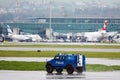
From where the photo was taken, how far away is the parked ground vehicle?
44.2 m

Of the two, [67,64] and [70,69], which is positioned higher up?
[67,64]

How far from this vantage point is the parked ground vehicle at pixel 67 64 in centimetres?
4419

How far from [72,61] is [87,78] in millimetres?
5458

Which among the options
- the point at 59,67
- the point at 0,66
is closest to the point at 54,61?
the point at 59,67

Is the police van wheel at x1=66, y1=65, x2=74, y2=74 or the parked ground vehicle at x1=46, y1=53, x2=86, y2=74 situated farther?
the parked ground vehicle at x1=46, y1=53, x2=86, y2=74

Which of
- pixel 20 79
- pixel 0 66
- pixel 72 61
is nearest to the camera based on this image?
pixel 20 79

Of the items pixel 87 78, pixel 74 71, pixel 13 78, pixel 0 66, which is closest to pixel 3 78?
pixel 13 78

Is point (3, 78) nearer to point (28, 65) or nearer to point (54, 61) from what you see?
point (54, 61)

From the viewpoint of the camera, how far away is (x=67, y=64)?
4425cm

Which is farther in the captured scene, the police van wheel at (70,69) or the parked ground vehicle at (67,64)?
the parked ground vehicle at (67,64)

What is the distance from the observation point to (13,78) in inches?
1521

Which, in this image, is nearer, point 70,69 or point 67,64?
point 70,69

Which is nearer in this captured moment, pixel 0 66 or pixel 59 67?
pixel 59 67

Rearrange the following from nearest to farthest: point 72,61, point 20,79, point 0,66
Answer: point 20,79
point 72,61
point 0,66
